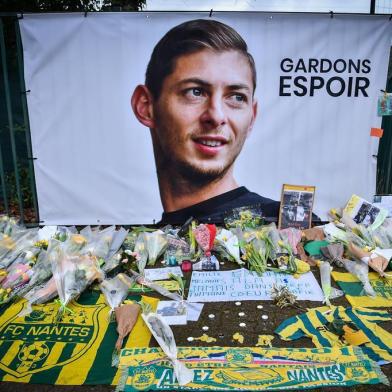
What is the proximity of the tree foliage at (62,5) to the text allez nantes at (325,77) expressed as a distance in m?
1.98

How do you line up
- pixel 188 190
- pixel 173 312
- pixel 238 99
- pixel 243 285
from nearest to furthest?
pixel 173 312 → pixel 243 285 → pixel 238 99 → pixel 188 190

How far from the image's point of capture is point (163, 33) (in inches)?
152

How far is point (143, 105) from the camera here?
159 inches

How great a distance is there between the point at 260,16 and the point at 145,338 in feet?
10.5

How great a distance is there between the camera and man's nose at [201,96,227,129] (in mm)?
3887

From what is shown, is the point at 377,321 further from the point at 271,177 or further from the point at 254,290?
the point at 271,177

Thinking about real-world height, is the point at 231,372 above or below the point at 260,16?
below

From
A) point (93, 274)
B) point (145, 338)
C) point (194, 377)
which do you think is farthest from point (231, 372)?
point (93, 274)

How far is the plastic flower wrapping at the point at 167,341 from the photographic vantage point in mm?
2154

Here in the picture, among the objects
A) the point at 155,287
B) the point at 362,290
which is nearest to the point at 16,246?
the point at 155,287

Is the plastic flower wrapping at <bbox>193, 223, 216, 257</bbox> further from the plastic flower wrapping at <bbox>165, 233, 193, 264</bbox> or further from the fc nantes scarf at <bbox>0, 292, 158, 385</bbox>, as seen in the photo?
the fc nantes scarf at <bbox>0, 292, 158, 385</bbox>

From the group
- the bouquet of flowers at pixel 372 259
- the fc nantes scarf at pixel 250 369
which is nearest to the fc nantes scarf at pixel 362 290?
the bouquet of flowers at pixel 372 259

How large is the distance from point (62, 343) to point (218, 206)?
7.46 ft

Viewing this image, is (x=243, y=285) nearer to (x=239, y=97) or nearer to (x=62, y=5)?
(x=239, y=97)
